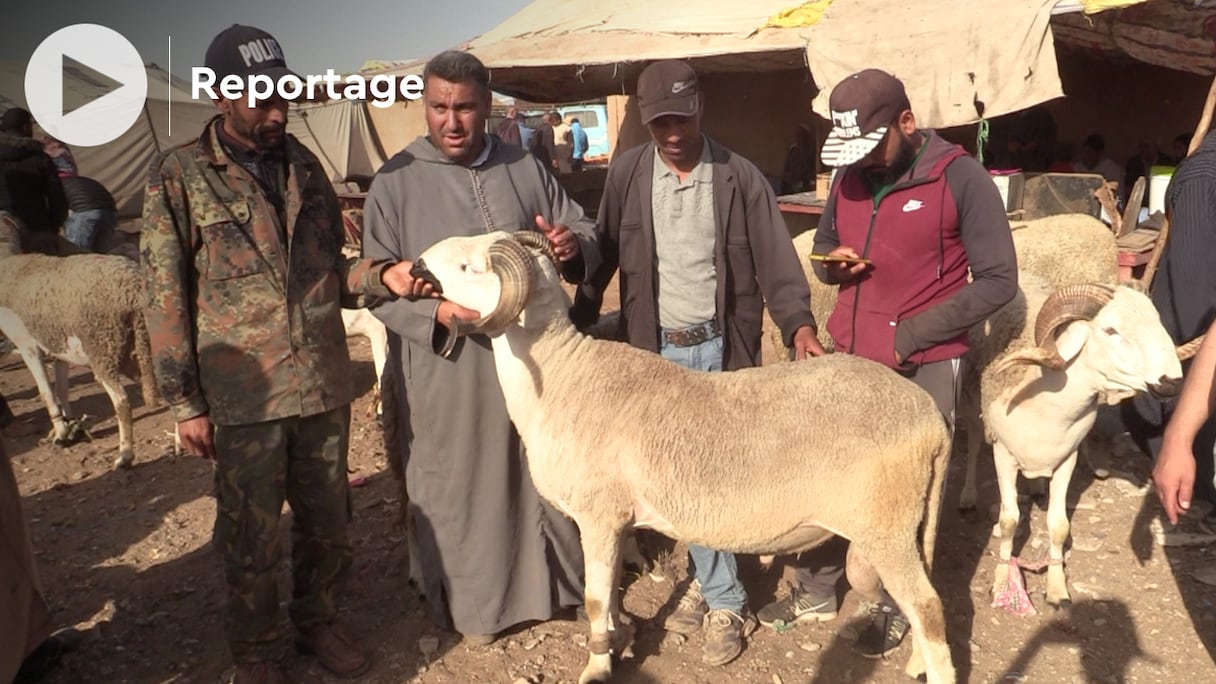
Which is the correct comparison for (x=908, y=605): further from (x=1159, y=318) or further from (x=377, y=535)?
(x=377, y=535)

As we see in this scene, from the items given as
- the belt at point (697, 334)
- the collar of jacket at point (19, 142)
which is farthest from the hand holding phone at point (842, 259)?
the collar of jacket at point (19, 142)

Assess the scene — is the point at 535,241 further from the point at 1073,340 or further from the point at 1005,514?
the point at 1005,514

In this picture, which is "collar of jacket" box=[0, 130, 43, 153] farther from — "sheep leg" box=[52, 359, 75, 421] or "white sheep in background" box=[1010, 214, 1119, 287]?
"white sheep in background" box=[1010, 214, 1119, 287]

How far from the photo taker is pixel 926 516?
3.10 metres

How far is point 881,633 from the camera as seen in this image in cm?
360

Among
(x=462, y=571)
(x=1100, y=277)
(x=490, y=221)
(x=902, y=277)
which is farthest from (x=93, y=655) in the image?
(x=1100, y=277)

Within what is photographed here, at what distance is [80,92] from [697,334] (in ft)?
68.7

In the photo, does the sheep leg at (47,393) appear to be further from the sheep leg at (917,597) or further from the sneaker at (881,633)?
the sheep leg at (917,597)

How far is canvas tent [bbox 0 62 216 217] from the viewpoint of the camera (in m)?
17.9

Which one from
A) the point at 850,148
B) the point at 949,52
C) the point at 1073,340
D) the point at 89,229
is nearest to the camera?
the point at 850,148

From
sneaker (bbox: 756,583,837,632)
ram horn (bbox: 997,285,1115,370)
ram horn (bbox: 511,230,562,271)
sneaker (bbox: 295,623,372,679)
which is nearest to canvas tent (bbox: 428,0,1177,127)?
ram horn (bbox: 997,285,1115,370)

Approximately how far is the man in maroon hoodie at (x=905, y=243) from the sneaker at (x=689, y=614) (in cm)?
78

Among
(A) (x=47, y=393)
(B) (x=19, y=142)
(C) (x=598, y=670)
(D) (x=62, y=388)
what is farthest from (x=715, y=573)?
(B) (x=19, y=142)

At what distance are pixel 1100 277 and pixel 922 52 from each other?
10.7 feet
